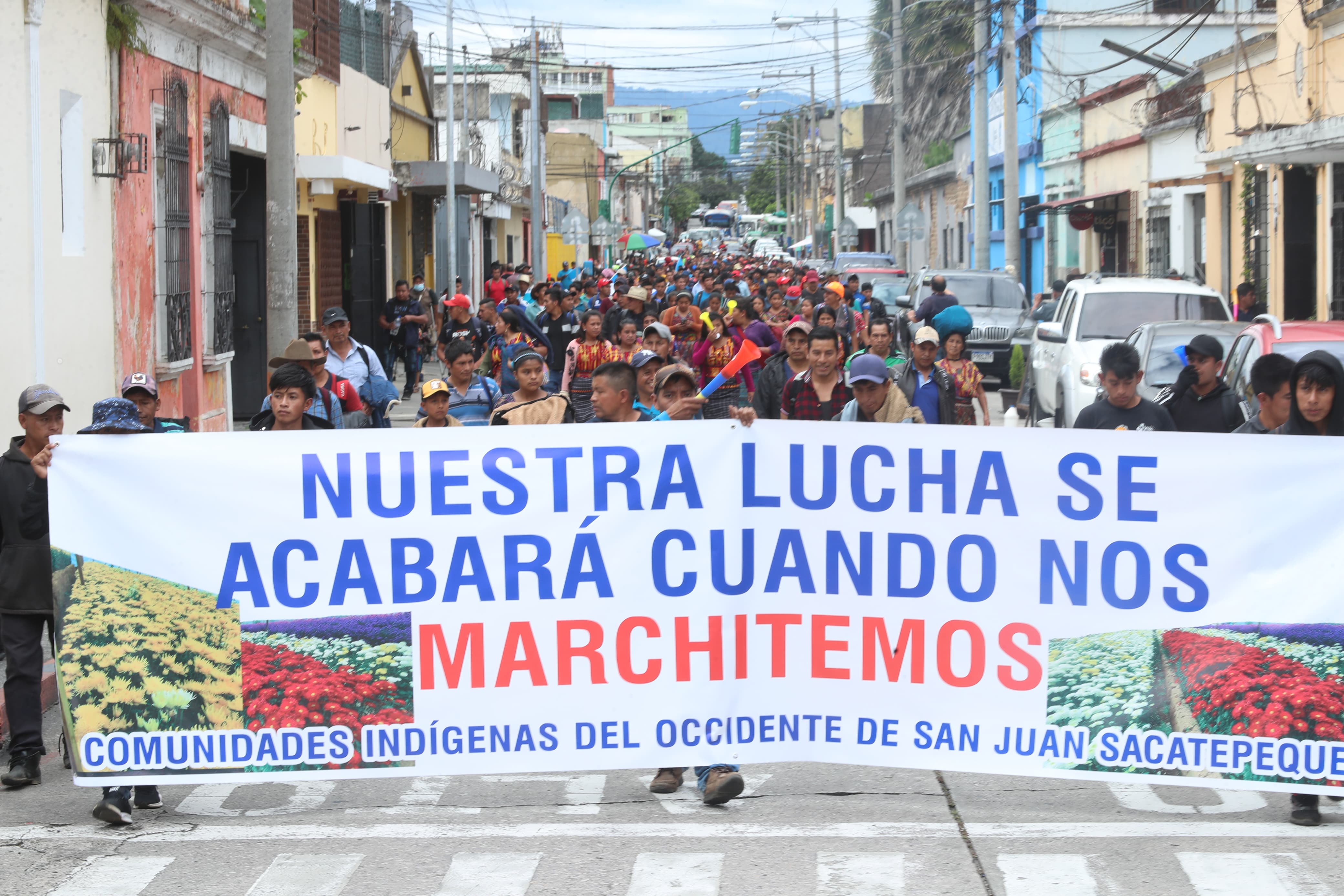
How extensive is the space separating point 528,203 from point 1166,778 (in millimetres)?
54136

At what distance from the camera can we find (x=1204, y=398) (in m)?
9.27

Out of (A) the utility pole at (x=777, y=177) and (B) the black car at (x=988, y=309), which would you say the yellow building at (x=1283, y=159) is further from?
(A) the utility pole at (x=777, y=177)

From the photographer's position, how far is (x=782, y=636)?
6.36m

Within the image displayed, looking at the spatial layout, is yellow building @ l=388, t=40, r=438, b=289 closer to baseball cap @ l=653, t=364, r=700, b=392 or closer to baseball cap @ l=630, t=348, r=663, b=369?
baseball cap @ l=630, t=348, r=663, b=369

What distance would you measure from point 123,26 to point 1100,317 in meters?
9.85

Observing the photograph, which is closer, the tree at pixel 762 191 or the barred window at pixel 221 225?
the barred window at pixel 221 225

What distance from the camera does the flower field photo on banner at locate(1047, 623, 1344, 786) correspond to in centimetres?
609

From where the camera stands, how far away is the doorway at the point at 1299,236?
24.0 metres

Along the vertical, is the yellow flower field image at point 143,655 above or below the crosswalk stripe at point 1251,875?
above

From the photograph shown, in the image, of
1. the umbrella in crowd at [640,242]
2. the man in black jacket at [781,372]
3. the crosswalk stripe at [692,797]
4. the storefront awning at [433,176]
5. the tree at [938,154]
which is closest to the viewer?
the crosswalk stripe at [692,797]

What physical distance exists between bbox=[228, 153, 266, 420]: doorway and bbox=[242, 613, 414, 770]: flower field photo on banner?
13661 mm

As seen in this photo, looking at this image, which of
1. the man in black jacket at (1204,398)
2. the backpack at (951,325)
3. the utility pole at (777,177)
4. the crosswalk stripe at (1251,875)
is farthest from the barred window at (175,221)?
the utility pole at (777,177)

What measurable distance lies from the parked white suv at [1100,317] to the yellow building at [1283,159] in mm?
3139

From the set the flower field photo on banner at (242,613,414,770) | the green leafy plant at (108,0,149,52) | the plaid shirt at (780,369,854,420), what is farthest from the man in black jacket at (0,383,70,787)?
the green leafy plant at (108,0,149,52)
